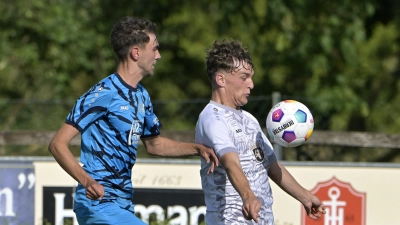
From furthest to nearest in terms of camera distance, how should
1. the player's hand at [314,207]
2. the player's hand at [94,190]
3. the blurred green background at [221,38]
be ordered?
the blurred green background at [221,38]
the player's hand at [314,207]
the player's hand at [94,190]

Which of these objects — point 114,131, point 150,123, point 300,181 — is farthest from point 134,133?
point 300,181

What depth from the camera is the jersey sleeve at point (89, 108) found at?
3838 mm

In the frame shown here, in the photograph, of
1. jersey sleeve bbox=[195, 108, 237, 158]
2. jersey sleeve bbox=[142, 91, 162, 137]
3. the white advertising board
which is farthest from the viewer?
the white advertising board

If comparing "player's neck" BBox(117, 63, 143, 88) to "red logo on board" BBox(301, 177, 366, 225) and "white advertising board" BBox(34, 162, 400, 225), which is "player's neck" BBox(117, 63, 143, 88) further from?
"red logo on board" BBox(301, 177, 366, 225)

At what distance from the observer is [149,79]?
15.3m

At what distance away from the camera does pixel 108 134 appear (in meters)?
3.95

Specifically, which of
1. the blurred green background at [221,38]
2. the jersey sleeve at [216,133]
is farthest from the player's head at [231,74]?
the blurred green background at [221,38]

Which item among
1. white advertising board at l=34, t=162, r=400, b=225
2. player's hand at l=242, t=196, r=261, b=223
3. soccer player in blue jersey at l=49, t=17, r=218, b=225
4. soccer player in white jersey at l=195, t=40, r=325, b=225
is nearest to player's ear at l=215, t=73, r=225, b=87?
soccer player in white jersey at l=195, t=40, r=325, b=225

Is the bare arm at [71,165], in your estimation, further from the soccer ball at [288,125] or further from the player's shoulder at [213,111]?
the soccer ball at [288,125]

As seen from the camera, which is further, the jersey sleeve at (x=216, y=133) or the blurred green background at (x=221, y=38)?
the blurred green background at (x=221, y=38)

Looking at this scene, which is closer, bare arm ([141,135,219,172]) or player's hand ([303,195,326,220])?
player's hand ([303,195,326,220])

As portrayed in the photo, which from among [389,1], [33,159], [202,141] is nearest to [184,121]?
[33,159]

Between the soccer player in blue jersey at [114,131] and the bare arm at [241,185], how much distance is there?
5.0 inches

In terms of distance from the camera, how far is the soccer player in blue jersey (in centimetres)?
385
